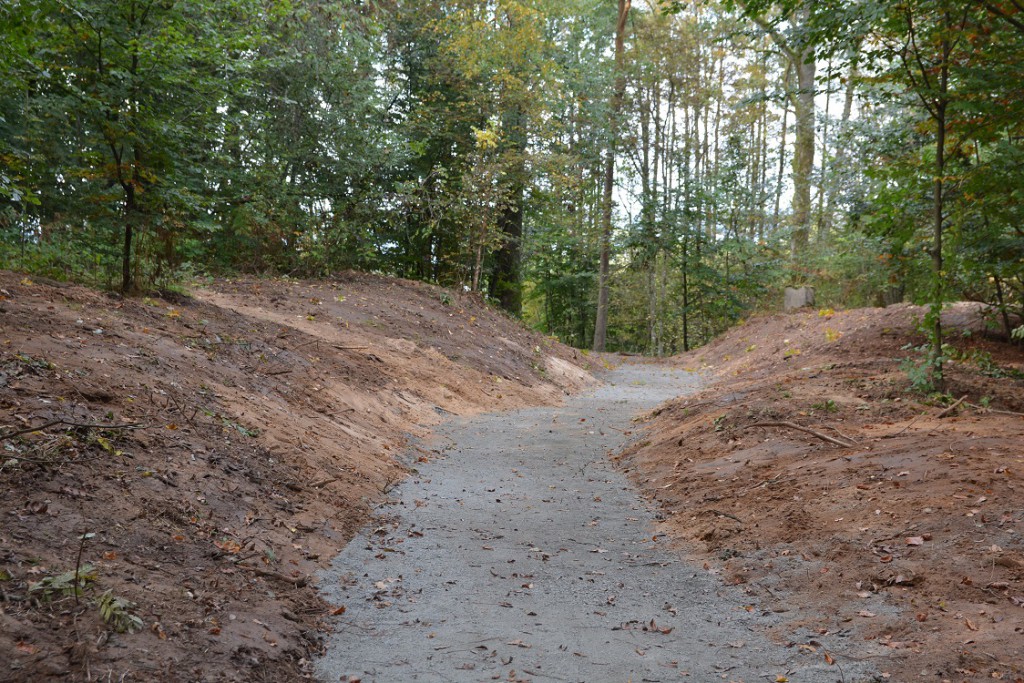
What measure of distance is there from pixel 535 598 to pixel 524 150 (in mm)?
16783

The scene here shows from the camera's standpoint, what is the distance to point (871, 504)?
533 cm

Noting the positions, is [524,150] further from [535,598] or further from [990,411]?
[535,598]

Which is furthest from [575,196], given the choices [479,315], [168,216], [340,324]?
[168,216]

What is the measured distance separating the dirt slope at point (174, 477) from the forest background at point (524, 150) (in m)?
2.10

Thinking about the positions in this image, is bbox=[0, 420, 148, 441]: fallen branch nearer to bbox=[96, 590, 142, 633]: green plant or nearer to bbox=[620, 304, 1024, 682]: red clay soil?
bbox=[96, 590, 142, 633]: green plant

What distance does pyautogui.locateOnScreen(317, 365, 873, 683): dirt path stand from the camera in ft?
12.5

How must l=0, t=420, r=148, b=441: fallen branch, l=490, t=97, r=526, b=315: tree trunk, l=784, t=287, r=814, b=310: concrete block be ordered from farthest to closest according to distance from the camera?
1. l=784, t=287, r=814, b=310: concrete block
2. l=490, t=97, r=526, b=315: tree trunk
3. l=0, t=420, r=148, b=441: fallen branch

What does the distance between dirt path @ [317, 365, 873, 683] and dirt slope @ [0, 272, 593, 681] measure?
1.19ft

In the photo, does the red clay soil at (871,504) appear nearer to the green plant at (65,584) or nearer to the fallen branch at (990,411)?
the fallen branch at (990,411)

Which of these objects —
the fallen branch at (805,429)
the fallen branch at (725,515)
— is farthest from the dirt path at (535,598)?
the fallen branch at (805,429)

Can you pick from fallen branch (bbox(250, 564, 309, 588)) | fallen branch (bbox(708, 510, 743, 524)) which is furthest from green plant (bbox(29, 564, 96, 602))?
fallen branch (bbox(708, 510, 743, 524))

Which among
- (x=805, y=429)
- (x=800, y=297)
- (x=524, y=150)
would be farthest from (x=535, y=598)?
(x=800, y=297)

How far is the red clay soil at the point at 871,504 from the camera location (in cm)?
389

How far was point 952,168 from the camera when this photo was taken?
27.6 ft
